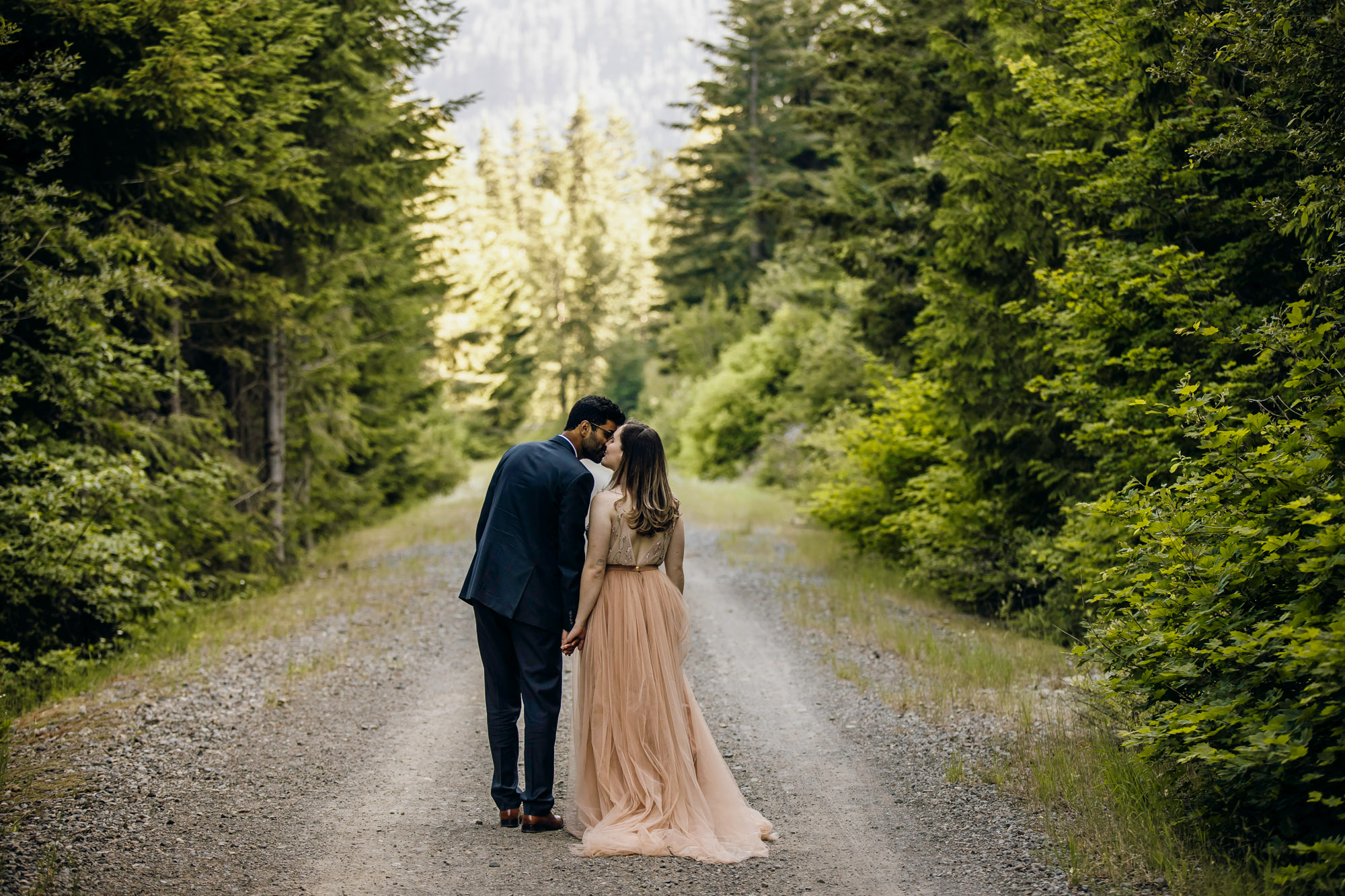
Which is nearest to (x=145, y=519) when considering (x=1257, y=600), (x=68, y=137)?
(x=68, y=137)

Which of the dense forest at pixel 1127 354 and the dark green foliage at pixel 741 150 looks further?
the dark green foliage at pixel 741 150

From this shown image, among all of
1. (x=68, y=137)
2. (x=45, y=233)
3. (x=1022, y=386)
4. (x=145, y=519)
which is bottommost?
(x=145, y=519)

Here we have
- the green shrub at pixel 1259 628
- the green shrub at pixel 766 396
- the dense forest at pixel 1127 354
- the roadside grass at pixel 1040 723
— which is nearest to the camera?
the green shrub at pixel 1259 628

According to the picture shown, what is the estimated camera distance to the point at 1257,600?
14.4 feet

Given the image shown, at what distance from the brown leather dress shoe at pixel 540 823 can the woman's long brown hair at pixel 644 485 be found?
1.65 m

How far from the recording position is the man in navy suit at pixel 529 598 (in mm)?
5047

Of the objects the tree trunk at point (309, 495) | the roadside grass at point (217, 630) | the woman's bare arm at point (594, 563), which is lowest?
the roadside grass at point (217, 630)

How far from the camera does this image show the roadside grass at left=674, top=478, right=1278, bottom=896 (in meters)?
4.25

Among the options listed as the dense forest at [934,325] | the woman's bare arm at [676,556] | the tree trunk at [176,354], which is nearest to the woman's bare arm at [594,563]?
the woman's bare arm at [676,556]

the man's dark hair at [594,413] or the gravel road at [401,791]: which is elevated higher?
the man's dark hair at [594,413]

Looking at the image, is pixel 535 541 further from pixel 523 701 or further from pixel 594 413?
pixel 523 701

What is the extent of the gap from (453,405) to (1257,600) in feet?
121

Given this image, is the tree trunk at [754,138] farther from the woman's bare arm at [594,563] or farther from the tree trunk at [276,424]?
the woman's bare arm at [594,563]

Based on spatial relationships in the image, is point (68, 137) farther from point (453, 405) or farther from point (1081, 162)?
point (453, 405)
